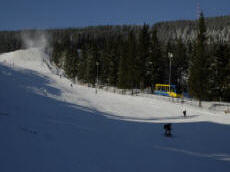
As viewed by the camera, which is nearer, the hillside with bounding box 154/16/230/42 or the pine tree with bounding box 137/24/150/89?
the pine tree with bounding box 137/24/150/89

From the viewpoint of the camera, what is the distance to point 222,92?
Result: 3825cm

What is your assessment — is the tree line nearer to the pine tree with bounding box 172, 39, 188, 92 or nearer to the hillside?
the pine tree with bounding box 172, 39, 188, 92

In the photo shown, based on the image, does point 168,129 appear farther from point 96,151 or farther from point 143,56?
point 143,56

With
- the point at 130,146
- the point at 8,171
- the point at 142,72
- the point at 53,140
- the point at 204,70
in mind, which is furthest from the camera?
the point at 142,72

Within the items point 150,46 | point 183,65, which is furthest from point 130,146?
point 183,65

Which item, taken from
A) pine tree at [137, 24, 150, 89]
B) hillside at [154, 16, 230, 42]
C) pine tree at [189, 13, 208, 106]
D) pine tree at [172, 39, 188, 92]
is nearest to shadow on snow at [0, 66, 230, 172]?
pine tree at [189, 13, 208, 106]

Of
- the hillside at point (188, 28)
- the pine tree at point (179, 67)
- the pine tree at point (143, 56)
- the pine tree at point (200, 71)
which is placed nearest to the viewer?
the pine tree at point (200, 71)

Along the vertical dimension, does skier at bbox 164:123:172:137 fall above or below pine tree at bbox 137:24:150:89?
below

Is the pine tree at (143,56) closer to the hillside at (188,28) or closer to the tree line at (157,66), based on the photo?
the tree line at (157,66)

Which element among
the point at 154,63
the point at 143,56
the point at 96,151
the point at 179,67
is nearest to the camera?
the point at 96,151

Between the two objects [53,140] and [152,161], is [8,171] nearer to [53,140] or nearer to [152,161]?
[53,140]

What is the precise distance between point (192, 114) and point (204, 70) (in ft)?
40.8

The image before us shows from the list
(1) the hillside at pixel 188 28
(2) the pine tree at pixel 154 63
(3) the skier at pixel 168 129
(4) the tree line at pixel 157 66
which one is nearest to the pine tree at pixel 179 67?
(4) the tree line at pixel 157 66

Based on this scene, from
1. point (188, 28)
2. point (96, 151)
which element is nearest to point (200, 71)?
point (96, 151)
